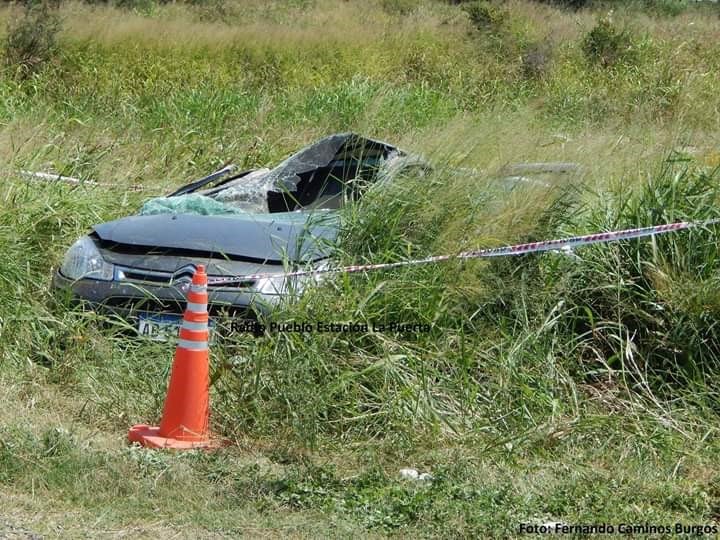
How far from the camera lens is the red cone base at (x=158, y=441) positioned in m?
4.84

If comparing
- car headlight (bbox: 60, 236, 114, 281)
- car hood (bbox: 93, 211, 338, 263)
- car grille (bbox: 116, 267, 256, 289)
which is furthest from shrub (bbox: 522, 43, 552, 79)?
car grille (bbox: 116, 267, 256, 289)

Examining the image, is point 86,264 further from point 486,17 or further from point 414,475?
point 486,17

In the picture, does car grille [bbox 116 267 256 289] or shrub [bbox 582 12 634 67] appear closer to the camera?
car grille [bbox 116 267 256 289]

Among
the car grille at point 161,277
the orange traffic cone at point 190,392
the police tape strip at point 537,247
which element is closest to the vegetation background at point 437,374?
the police tape strip at point 537,247

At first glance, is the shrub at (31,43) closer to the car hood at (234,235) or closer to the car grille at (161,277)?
the car hood at (234,235)

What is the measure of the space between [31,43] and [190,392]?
1240 centimetres

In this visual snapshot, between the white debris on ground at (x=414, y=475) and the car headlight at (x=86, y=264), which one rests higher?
the white debris on ground at (x=414, y=475)

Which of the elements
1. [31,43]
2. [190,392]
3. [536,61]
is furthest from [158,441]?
[536,61]

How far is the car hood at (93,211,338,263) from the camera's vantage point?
599 cm

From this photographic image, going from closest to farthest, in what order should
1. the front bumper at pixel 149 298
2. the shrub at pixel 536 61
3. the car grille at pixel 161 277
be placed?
the front bumper at pixel 149 298 < the car grille at pixel 161 277 < the shrub at pixel 536 61

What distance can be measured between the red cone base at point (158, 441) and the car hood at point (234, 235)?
126 cm

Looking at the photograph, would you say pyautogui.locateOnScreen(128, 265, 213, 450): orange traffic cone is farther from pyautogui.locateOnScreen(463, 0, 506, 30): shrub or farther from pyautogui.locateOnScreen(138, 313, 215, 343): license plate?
pyautogui.locateOnScreen(463, 0, 506, 30): shrub

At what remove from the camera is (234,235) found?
6.11 meters

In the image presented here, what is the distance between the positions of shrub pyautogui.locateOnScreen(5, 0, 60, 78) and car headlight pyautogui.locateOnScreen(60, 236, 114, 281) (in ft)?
32.7
